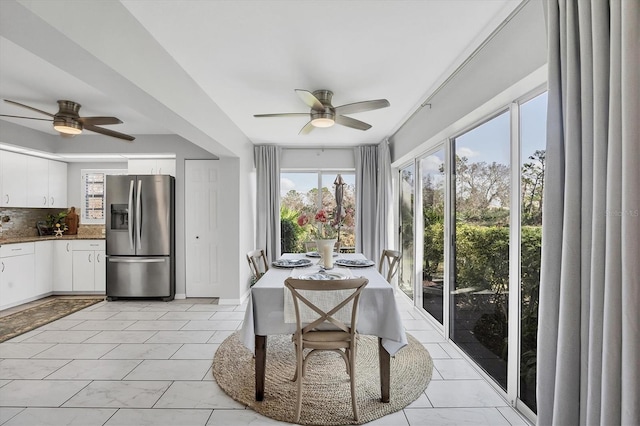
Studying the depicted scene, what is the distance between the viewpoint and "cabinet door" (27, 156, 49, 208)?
4797 millimetres

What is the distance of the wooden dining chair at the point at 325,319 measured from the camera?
1.93 metres

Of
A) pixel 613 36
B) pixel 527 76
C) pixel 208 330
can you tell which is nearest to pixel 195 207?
pixel 208 330

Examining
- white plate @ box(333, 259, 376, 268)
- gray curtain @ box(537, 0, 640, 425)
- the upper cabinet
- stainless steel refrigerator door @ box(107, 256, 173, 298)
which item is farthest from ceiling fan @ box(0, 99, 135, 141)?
gray curtain @ box(537, 0, 640, 425)

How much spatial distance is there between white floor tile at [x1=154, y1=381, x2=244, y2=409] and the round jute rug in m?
0.05

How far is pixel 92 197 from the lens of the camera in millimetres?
5492

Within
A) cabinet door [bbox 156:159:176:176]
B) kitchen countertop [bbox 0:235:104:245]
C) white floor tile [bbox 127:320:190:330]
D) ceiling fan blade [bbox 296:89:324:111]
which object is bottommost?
white floor tile [bbox 127:320:190:330]

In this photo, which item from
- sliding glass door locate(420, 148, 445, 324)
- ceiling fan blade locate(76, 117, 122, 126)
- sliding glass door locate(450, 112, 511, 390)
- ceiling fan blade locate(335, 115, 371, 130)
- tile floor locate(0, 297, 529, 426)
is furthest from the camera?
sliding glass door locate(420, 148, 445, 324)

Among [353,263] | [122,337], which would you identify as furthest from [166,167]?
[353,263]

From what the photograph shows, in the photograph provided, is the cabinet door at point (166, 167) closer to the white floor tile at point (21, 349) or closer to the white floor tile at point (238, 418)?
the white floor tile at point (21, 349)

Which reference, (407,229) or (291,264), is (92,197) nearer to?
(291,264)

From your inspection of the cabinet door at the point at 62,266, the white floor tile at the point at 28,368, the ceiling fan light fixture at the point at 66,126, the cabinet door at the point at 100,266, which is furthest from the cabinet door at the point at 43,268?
the ceiling fan light fixture at the point at 66,126

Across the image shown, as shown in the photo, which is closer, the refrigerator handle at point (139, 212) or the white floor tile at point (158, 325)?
the white floor tile at point (158, 325)

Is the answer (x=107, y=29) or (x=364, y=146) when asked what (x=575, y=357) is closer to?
(x=107, y=29)

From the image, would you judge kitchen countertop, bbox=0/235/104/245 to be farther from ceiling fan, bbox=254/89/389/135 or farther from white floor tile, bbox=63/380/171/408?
ceiling fan, bbox=254/89/389/135
